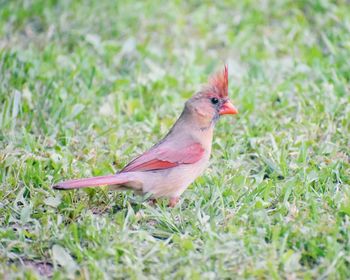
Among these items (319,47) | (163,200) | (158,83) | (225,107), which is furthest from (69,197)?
(319,47)

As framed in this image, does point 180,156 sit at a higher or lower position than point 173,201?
higher

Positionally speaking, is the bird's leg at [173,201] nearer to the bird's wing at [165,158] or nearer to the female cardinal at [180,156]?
the female cardinal at [180,156]

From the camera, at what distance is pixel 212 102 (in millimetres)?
4742

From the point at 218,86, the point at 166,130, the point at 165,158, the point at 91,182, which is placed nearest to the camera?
the point at 91,182

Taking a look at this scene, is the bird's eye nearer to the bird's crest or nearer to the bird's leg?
the bird's crest

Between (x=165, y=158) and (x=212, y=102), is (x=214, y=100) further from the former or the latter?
(x=165, y=158)

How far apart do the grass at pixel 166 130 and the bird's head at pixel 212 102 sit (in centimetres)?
39

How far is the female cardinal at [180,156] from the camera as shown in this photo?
435cm

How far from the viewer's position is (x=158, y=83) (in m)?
5.99

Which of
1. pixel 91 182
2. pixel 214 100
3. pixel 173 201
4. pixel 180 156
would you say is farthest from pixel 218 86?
pixel 91 182

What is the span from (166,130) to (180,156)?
98 centimetres

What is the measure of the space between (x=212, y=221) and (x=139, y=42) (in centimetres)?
310

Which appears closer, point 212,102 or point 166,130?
point 212,102

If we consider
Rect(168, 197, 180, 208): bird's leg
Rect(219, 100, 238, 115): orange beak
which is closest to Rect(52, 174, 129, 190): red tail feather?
Rect(168, 197, 180, 208): bird's leg
